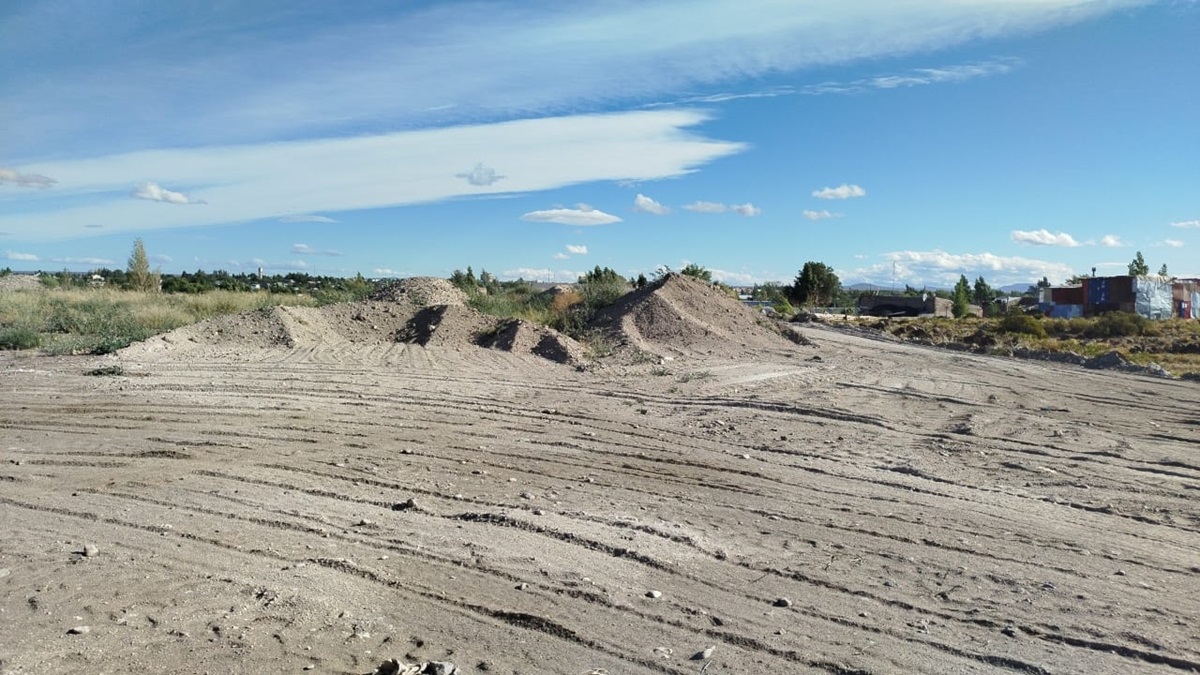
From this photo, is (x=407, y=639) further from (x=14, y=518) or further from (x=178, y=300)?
(x=178, y=300)

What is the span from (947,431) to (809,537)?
20.1ft

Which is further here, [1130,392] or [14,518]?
[1130,392]

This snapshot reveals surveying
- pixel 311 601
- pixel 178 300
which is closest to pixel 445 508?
pixel 311 601

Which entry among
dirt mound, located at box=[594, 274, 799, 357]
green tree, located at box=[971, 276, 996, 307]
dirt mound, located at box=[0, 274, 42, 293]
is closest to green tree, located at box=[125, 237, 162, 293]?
dirt mound, located at box=[0, 274, 42, 293]

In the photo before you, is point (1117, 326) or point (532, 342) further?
point (1117, 326)

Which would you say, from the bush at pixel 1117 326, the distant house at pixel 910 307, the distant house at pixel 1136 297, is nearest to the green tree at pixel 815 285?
the distant house at pixel 910 307

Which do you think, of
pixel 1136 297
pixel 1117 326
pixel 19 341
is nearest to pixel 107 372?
pixel 19 341

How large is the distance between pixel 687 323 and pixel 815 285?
154 feet

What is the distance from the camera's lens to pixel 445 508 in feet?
27.3

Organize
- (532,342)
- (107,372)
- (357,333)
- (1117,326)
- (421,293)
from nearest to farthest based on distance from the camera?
(107,372) → (532,342) → (357,333) → (421,293) → (1117,326)

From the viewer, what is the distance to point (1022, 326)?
4119 centimetres

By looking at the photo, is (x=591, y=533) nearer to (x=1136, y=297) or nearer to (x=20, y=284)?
(x=20, y=284)

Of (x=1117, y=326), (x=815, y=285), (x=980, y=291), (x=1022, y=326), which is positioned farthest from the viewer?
(x=980, y=291)

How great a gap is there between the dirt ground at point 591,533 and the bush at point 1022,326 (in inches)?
1024
